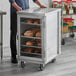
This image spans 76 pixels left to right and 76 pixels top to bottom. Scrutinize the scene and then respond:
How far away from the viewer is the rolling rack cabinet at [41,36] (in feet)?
12.7

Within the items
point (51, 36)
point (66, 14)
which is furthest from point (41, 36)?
point (66, 14)

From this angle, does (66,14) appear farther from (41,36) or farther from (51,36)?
(41,36)

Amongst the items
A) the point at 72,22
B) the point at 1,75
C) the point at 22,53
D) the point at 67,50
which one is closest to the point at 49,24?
the point at 22,53

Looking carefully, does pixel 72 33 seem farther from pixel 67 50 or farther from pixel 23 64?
pixel 23 64

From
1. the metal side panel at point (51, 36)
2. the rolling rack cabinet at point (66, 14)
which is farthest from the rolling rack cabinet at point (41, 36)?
the rolling rack cabinet at point (66, 14)

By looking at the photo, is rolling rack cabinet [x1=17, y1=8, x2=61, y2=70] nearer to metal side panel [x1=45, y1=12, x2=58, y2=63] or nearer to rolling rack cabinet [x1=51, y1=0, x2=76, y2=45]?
metal side panel [x1=45, y1=12, x2=58, y2=63]

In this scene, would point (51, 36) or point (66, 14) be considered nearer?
point (51, 36)

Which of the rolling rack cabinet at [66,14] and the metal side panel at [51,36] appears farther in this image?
the rolling rack cabinet at [66,14]

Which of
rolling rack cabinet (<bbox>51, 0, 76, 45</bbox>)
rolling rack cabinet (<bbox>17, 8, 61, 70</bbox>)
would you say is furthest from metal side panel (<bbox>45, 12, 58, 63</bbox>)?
A: rolling rack cabinet (<bbox>51, 0, 76, 45</bbox>)

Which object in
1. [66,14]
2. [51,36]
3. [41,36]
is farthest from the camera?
[66,14]

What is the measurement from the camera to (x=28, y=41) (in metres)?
4.15

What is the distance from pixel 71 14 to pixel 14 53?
2484mm

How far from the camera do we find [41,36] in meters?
3.91

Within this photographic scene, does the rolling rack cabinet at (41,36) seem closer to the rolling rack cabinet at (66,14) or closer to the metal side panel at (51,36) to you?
the metal side panel at (51,36)
